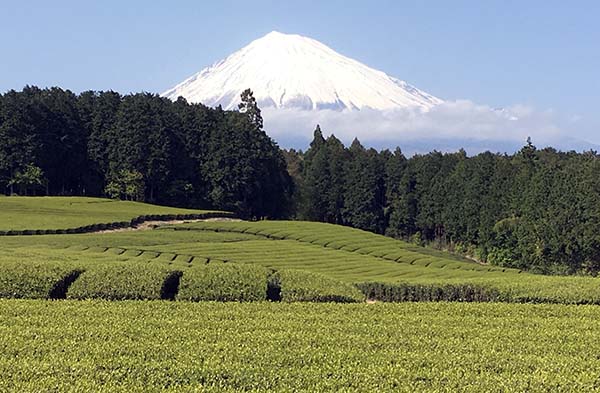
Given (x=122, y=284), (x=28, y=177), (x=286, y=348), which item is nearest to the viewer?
(x=286, y=348)

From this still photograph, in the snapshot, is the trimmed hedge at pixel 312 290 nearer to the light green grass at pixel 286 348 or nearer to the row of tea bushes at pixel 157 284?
the row of tea bushes at pixel 157 284

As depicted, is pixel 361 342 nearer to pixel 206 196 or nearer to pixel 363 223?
pixel 206 196

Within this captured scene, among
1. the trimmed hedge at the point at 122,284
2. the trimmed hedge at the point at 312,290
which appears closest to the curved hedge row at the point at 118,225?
the trimmed hedge at the point at 122,284

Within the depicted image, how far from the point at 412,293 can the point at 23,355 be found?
13.5 meters

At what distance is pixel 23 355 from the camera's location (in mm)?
10141

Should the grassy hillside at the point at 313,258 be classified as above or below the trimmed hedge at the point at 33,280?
below

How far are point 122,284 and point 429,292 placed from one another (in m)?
10.2

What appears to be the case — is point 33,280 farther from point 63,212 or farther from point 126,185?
point 126,185

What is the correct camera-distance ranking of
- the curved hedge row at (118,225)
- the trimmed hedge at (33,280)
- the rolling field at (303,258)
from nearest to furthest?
the trimmed hedge at (33,280), the rolling field at (303,258), the curved hedge row at (118,225)

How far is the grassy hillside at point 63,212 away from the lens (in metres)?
48.1

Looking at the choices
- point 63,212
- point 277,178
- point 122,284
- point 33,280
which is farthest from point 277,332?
point 277,178

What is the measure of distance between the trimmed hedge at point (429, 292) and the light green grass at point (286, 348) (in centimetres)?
401

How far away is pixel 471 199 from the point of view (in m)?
82.0

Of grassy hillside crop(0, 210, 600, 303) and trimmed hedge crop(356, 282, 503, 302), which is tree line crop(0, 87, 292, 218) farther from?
trimmed hedge crop(356, 282, 503, 302)
